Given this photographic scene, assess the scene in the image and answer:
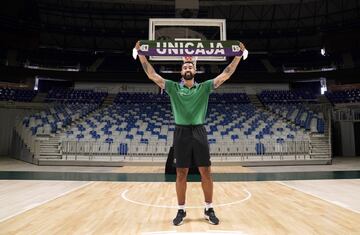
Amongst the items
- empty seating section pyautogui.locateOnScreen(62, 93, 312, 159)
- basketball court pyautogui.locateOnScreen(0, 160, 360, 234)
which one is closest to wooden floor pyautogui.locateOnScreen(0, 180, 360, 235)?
basketball court pyautogui.locateOnScreen(0, 160, 360, 234)

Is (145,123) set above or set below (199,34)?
below

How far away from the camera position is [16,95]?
67.5ft

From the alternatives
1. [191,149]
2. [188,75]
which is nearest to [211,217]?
[191,149]

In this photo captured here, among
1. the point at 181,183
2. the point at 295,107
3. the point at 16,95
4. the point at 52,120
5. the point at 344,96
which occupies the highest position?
the point at 344,96

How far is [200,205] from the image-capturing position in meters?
4.95

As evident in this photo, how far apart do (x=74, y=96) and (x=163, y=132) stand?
34.9 ft

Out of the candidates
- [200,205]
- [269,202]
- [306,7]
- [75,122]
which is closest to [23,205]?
[200,205]

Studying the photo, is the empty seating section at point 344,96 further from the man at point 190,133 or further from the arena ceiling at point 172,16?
the man at point 190,133

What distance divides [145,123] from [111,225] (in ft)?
45.8

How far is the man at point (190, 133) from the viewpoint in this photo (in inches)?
147

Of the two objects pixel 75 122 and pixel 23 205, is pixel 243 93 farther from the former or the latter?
pixel 23 205

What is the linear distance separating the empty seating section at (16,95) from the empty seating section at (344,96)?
23777mm

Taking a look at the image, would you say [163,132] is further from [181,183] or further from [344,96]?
[344,96]

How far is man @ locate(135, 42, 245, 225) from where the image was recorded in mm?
3738
